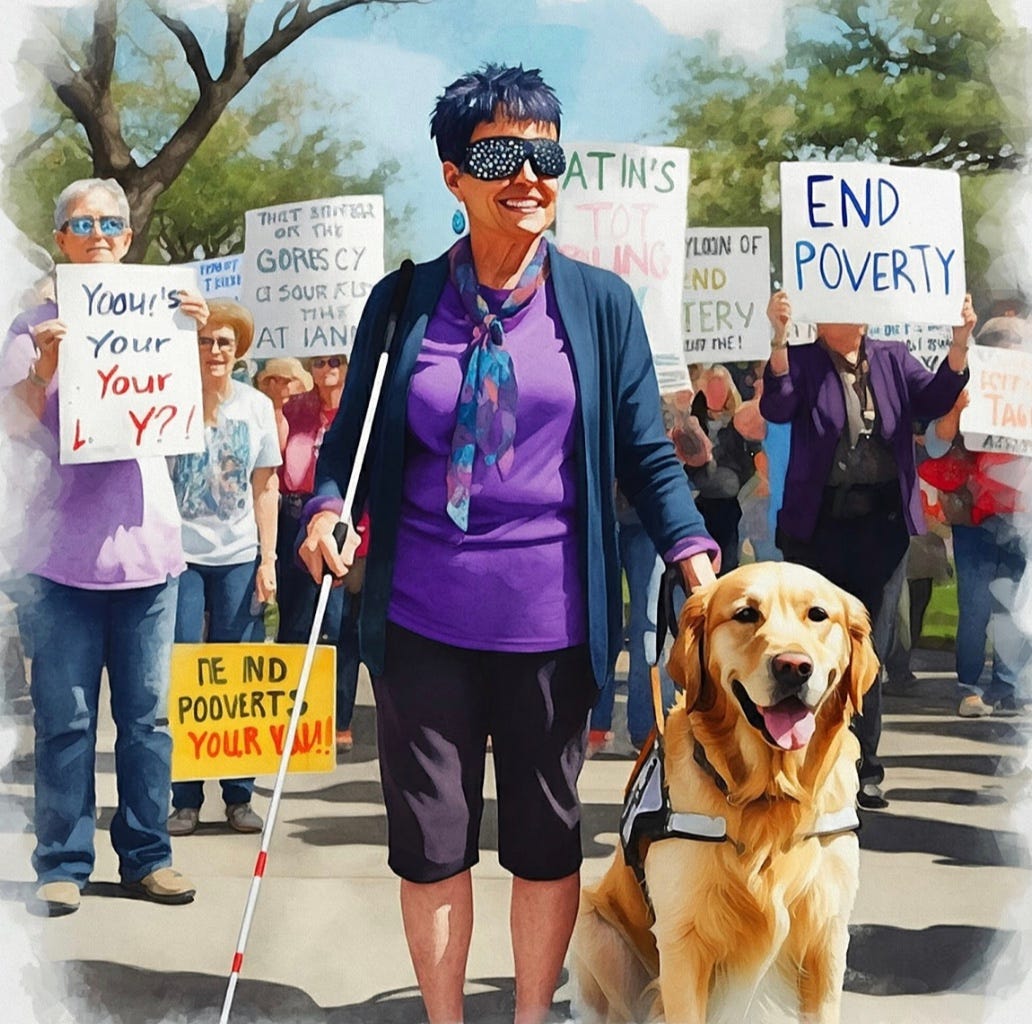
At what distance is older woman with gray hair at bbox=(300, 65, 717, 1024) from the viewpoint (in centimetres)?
383

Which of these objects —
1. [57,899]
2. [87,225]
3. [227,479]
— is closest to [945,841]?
[227,479]

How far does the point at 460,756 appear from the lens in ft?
12.8

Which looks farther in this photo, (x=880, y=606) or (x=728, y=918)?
(x=880, y=606)

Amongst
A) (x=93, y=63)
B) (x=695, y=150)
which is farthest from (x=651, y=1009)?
(x=695, y=150)

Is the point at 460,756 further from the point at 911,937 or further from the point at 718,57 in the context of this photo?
the point at 718,57

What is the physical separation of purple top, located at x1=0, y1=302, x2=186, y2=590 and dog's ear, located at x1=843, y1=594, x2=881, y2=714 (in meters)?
2.00

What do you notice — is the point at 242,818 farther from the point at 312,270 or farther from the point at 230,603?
the point at 312,270

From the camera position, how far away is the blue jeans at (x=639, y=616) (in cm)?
631

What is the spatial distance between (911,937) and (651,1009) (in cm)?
99

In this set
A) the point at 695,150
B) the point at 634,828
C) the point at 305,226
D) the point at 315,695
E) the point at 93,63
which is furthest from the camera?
the point at 695,150

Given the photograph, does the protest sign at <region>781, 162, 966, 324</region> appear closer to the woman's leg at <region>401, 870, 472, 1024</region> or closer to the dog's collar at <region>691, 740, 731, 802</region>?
the dog's collar at <region>691, 740, 731, 802</region>

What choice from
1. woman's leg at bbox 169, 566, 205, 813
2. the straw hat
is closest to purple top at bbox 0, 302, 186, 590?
woman's leg at bbox 169, 566, 205, 813

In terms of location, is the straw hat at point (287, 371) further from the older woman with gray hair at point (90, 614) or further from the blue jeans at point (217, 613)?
the older woman with gray hair at point (90, 614)

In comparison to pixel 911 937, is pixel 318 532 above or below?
above
